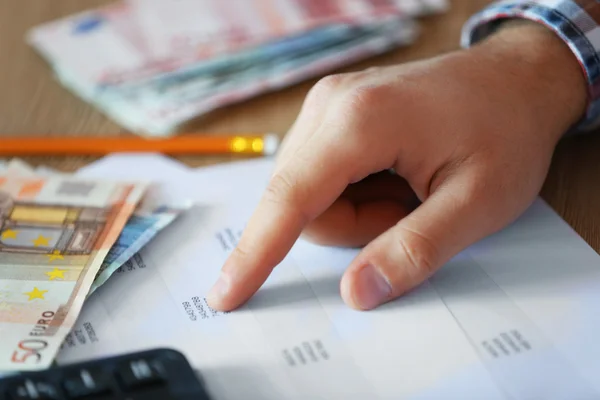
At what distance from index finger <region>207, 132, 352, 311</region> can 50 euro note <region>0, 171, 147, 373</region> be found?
92 millimetres

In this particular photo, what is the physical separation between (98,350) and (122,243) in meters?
0.10

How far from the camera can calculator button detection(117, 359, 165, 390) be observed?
37cm

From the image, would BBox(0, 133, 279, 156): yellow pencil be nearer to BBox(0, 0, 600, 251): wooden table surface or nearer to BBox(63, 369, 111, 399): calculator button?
BBox(0, 0, 600, 251): wooden table surface

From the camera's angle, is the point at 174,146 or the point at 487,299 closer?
the point at 487,299

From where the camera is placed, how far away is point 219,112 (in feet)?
2.24

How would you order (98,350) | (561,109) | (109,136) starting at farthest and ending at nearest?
1. (109,136)
2. (561,109)
3. (98,350)

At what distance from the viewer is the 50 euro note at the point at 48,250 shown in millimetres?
429

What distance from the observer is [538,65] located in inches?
22.1

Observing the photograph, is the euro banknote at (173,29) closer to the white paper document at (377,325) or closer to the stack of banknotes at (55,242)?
the stack of banknotes at (55,242)

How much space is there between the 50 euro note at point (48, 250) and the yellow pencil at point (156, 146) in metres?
0.05

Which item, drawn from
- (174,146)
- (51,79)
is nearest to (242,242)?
(174,146)

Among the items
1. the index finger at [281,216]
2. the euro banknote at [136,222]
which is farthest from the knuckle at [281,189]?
the euro banknote at [136,222]

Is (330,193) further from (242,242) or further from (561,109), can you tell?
(561,109)

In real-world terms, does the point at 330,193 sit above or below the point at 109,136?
below
